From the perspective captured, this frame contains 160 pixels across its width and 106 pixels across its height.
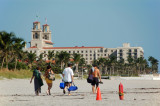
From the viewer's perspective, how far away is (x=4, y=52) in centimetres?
6694

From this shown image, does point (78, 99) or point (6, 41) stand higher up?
point (6, 41)

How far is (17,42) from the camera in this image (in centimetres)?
6762

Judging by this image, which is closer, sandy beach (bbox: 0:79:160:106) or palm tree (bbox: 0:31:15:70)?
sandy beach (bbox: 0:79:160:106)

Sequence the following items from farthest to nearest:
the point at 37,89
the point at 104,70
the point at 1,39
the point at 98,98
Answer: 1. the point at 104,70
2. the point at 1,39
3. the point at 37,89
4. the point at 98,98

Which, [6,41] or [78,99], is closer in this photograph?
[78,99]

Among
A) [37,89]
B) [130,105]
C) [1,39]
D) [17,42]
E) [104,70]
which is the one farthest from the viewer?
[104,70]

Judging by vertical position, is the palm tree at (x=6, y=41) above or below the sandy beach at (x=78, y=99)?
above

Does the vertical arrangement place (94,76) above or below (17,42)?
below

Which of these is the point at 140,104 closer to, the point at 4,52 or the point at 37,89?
the point at 37,89

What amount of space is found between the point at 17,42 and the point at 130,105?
56.2 m

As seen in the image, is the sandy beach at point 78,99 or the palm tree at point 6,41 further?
the palm tree at point 6,41

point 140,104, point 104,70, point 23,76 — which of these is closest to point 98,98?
point 140,104

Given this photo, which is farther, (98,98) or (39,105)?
(98,98)

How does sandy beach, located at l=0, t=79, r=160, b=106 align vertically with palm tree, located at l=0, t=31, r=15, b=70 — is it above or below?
below
